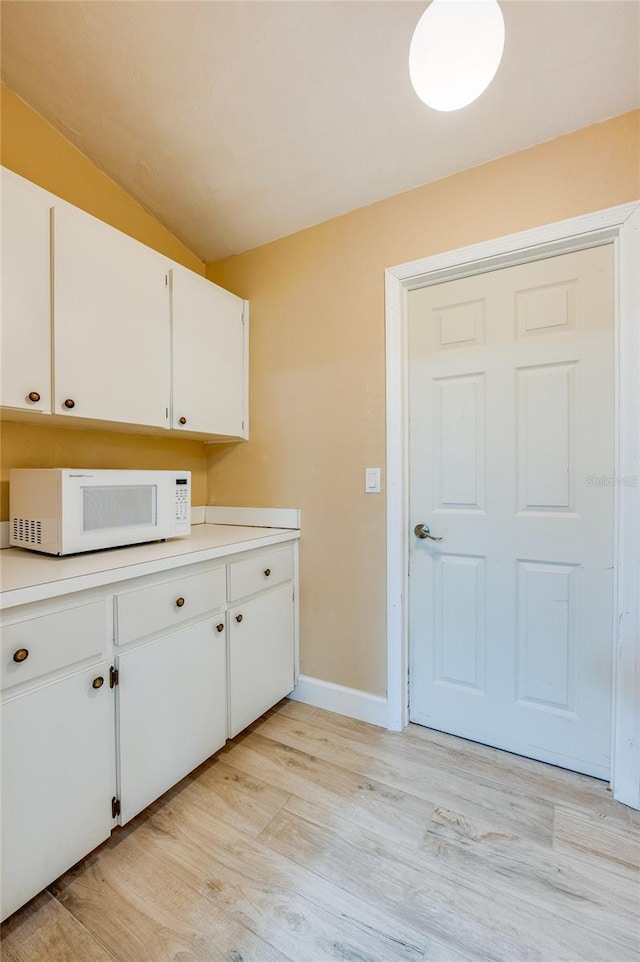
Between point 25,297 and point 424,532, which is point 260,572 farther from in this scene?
point 25,297

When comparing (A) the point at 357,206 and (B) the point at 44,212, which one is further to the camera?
(A) the point at 357,206

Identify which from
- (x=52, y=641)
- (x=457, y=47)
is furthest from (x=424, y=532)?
(x=457, y=47)

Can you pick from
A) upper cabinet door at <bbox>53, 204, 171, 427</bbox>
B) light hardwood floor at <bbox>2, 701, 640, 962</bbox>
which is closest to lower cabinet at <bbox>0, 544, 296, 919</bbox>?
light hardwood floor at <bbox>2, 701, 640, 962</bbox>

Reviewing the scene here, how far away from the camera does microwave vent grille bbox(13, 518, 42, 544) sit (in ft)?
4.60

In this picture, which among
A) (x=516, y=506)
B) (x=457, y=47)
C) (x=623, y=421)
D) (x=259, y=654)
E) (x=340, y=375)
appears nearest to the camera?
(x=457, y=47)

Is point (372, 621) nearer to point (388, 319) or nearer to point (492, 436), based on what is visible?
point (492, 436)

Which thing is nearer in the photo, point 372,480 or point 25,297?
point 25,297

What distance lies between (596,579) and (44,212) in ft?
7.56

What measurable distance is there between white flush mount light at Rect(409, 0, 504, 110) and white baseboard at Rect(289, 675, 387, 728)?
2.15 meters

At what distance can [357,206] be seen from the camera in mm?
1868

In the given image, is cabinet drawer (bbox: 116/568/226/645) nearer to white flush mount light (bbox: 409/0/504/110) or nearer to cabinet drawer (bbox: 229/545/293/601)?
cabinet drawer (bbox: 229/545/293/601)

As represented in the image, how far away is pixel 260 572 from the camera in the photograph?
5.96 feet

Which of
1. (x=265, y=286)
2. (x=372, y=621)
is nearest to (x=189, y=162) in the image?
(x=265, y=286)

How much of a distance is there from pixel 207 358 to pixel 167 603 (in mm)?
1162
